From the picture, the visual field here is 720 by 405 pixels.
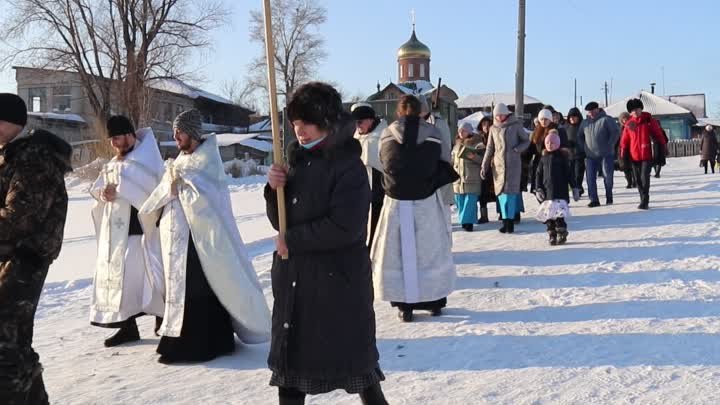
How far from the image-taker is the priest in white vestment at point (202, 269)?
4.92 metres

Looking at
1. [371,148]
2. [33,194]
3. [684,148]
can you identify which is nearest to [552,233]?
[371,148]

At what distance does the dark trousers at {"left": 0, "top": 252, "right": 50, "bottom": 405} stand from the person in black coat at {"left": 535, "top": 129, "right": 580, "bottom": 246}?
6.46 metres

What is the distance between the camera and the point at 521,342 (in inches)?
197

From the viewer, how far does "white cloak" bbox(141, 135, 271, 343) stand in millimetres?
4930

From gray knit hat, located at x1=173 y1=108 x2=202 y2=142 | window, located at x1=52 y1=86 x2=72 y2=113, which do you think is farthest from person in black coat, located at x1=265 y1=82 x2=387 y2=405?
window, located at x1=52 y1=86 x2=72 y2=113

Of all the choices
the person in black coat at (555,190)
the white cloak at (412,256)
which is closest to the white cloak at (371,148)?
the white cloak at (412,256)

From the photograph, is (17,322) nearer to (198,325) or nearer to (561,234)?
(198,325)

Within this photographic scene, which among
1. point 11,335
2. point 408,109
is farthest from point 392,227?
point 11,335

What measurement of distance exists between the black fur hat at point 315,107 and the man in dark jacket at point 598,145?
10.2 metres

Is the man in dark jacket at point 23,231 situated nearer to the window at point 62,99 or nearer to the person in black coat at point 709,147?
the person in black coat at point 709,147

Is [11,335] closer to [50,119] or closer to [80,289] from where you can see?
[80,289]

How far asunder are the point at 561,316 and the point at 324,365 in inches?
125

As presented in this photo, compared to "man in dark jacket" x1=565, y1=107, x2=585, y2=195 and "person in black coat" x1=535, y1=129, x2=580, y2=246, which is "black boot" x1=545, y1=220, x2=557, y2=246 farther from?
"man in dark jacket" x1=565, y1=107, x2=585, y2=195

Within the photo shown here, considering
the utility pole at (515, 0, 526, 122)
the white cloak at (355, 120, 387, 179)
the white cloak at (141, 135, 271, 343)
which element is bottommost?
the white cloak at (141, 135, 271, 343)
